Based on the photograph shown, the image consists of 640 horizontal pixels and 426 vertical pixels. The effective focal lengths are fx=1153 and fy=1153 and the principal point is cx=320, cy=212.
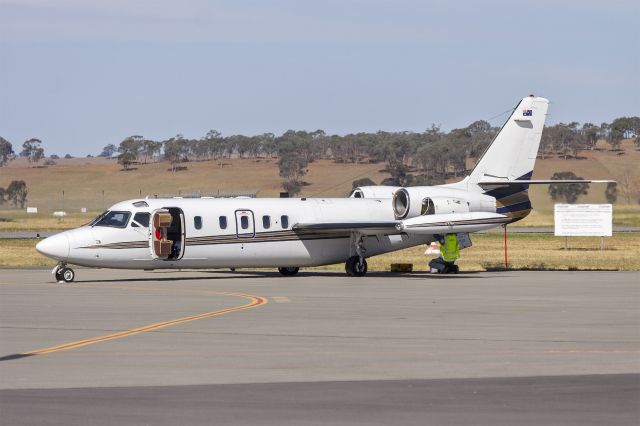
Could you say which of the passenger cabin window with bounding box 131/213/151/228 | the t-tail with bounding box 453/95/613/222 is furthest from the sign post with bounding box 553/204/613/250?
the passenger cabin window with bounding box 131/213/151/228

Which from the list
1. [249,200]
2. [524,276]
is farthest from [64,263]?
[524,276]

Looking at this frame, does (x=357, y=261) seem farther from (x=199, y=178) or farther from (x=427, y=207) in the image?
(x=199, y=178)

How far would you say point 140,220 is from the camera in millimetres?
36094

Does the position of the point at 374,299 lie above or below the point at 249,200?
below

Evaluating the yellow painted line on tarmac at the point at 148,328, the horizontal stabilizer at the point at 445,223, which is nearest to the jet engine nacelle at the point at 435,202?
the horizontal stabilizer at the point at 445,223

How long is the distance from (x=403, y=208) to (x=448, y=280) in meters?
4.73

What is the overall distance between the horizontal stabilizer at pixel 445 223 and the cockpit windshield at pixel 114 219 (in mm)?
9324

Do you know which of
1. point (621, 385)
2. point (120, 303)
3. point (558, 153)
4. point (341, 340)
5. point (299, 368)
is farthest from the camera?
point (558, 153)

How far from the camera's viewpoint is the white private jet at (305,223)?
3569cm

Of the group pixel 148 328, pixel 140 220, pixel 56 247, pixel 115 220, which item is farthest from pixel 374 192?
pixel 148 328

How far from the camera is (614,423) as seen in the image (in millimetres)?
11906

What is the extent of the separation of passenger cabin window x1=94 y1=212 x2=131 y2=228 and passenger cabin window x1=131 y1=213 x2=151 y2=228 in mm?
219

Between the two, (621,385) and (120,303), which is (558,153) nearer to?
(120,303)

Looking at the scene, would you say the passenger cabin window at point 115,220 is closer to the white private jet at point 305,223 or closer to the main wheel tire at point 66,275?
the white private jet at point 305,223
